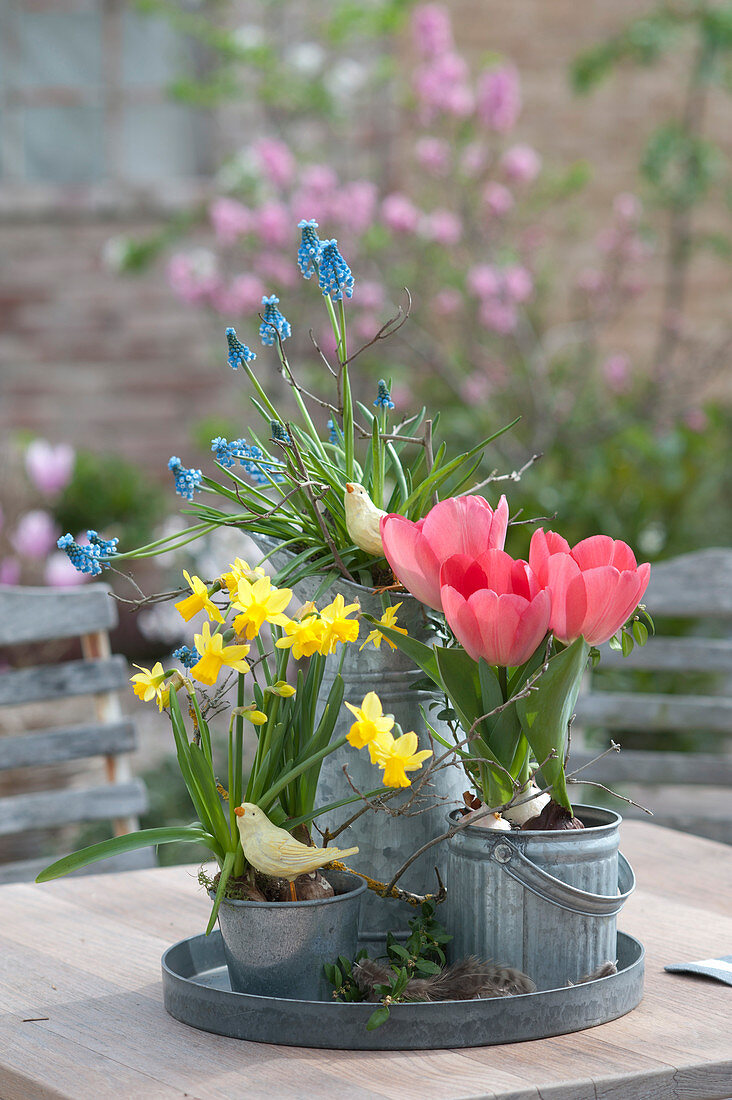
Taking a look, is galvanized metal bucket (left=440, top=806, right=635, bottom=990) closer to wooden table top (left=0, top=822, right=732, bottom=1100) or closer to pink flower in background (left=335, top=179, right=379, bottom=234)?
wooden table top (left=0, top=822, right=732, bottom=1100)

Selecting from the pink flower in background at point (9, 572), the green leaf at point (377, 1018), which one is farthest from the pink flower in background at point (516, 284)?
the green leaf at point (377, 1018)

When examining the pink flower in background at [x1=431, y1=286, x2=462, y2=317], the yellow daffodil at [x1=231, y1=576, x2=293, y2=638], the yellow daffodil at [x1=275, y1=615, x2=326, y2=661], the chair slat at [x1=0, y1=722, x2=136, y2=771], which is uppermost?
the pink flower in background at [x1=431, y1=286, x2=462, y2=317]

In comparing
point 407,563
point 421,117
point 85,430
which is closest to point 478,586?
point 407,563

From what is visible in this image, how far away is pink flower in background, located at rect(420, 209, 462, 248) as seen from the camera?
4.91 m

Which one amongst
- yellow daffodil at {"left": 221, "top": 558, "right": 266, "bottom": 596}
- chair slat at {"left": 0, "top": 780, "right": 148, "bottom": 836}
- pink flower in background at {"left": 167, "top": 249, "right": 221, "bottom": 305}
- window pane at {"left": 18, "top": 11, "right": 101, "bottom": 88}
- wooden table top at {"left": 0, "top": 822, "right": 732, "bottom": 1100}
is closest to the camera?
wooden table top at {"left": 0, "top": 822, "right": 732, "bottom": 1100}

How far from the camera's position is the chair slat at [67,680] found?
6.24 feet

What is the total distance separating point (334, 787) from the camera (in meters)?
1.05

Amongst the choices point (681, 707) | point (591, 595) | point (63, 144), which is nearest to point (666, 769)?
point (681, 707)

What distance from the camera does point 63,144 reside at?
659 cm

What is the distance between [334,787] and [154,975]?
25 cm

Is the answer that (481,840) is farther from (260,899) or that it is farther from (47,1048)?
(47,1048)

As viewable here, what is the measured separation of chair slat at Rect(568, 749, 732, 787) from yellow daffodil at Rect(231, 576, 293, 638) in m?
1.17

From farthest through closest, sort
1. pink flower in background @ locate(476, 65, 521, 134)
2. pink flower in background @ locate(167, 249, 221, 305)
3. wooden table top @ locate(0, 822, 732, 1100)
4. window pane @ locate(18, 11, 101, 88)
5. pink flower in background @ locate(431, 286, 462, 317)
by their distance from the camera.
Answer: window pane @ locate(18, 11, 101, 88) → pink flower in background @ locate(431, 286, 462, 317) → pink flower in background @ locate(167, 249, 221, 305) → pink flower in background @ locate(476, 65, 521, 134) → wooden table top @ locate(0, 822, 732, 1100)

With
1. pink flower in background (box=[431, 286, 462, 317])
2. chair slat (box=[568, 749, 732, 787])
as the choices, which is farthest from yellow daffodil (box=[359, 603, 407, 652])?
pink flower in background (box=[431, 286, 462, 317])
